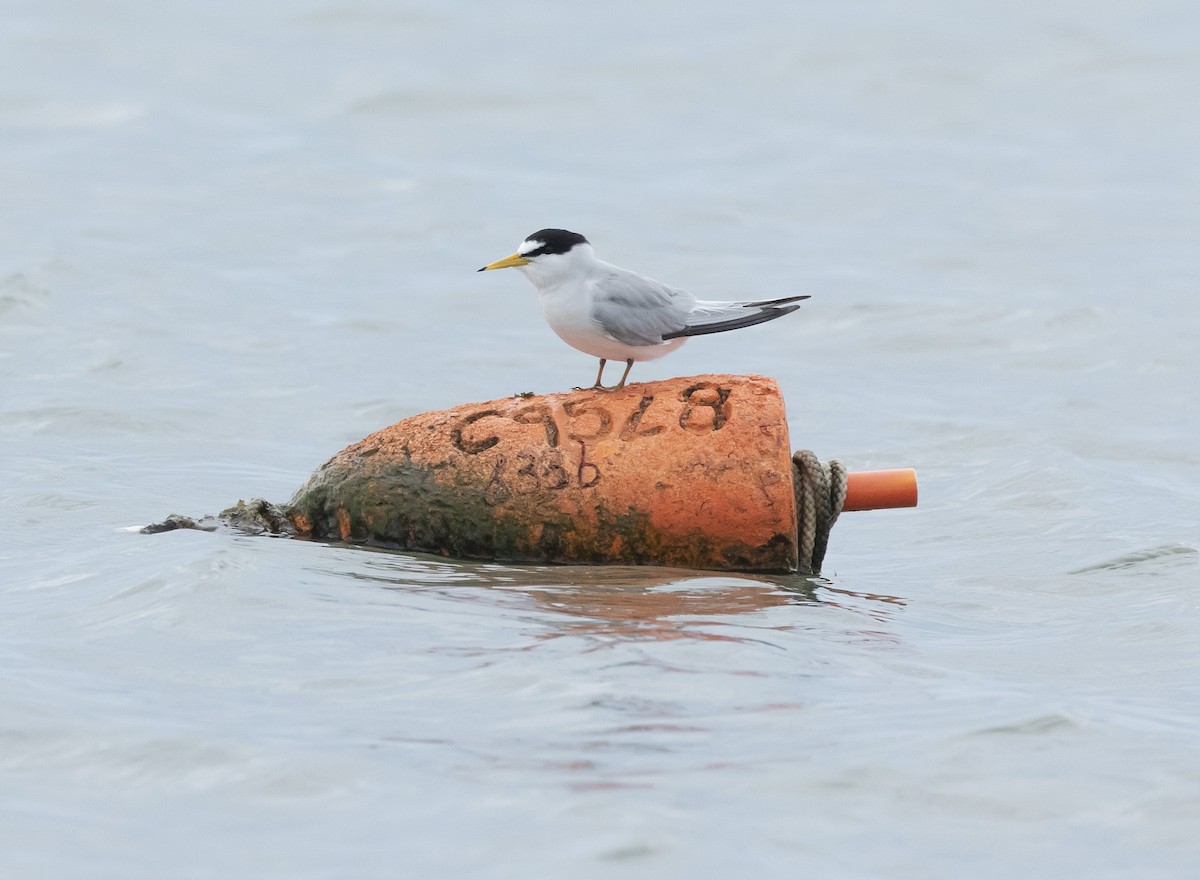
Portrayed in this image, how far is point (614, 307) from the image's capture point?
24.5ft

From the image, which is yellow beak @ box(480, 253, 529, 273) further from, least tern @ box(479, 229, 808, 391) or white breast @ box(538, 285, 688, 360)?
white breast @ box(538, 285, 688, 360)

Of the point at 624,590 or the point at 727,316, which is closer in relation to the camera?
the point at 624,590

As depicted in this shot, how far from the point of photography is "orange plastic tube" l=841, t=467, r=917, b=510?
7.66 m

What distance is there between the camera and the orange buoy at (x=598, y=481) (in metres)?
7.13

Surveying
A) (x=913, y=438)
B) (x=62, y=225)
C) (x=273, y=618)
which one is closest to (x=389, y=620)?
(x=273, y=618)

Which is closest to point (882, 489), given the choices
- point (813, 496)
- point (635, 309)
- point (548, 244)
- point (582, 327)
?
point (813, 496)

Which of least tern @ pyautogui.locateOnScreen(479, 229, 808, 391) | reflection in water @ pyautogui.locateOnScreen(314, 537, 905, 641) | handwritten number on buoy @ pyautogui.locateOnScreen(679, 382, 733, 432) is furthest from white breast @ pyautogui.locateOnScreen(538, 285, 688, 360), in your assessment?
reflection in water @ pyautogui.locateOnScreen(314, 537, 905, 641)

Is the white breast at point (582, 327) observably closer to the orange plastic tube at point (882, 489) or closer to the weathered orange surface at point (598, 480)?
the weathered orange surface at point (598, 480)

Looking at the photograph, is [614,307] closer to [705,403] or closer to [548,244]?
[548,244]

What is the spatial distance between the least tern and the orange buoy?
0.73 ft

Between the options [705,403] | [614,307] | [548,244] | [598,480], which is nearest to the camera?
[598,480]

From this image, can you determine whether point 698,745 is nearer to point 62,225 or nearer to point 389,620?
point 389,620

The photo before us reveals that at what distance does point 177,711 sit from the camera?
18.1 ft

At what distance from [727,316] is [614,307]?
0.52 metres
